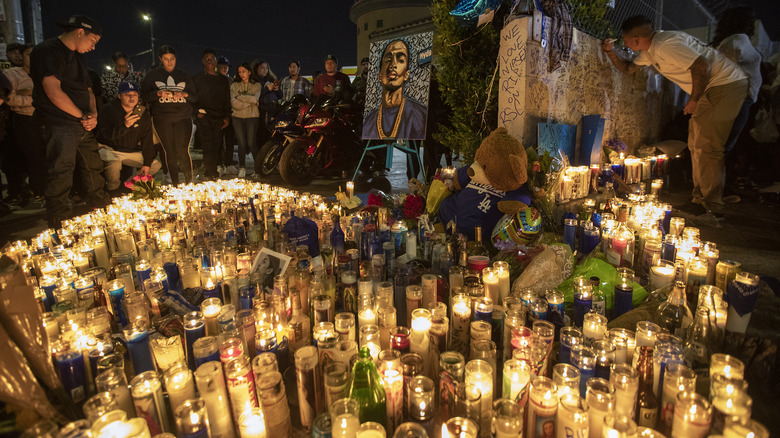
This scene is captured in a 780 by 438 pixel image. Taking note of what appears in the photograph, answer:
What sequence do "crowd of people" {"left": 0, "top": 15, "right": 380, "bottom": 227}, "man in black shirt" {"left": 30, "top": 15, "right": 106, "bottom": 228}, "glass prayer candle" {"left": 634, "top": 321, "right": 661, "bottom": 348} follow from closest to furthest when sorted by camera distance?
"glass prayer candle" {"left": 634, "top": 321, "right": 661, "bottom": 348} → "man in black shirt" {"left": 30, "top": 15, "right": 106, "bottom": 228} → "crowd of people" {"left": 0, "top": 15, "right": 380, "bottom": 227}

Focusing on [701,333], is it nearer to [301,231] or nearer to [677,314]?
[677,314]

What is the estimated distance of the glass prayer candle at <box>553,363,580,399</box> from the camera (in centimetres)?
142

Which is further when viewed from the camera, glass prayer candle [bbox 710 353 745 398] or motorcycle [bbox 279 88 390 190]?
motorcycle [bbox 279 88 390 190]

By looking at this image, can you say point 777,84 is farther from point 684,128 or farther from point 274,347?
point 274,347

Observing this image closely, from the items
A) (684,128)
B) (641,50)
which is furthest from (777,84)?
(641,50)

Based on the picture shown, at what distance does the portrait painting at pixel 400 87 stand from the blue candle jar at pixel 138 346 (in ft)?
14.2

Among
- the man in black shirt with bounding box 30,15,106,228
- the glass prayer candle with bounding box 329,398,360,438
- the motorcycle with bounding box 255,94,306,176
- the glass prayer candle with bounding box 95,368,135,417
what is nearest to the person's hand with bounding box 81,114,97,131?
the man in black shirt with bounding box 30,15,106,228

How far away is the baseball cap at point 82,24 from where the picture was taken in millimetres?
4449

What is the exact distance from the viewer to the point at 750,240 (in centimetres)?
405

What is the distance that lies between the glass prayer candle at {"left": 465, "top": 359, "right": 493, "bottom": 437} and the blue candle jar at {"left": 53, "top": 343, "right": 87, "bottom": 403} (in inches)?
65.9

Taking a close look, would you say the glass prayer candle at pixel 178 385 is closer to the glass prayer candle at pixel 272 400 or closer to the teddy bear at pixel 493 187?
the glass prayer candle at pixel 272 400

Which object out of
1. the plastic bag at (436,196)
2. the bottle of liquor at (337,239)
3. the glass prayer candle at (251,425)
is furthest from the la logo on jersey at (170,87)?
the glass prayer candle at (251,425)

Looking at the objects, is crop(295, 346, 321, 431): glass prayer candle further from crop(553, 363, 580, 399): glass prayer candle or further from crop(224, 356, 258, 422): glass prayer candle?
crop(553, 363, 580, 399): glass prayer candle

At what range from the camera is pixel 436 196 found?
4.12 meters
